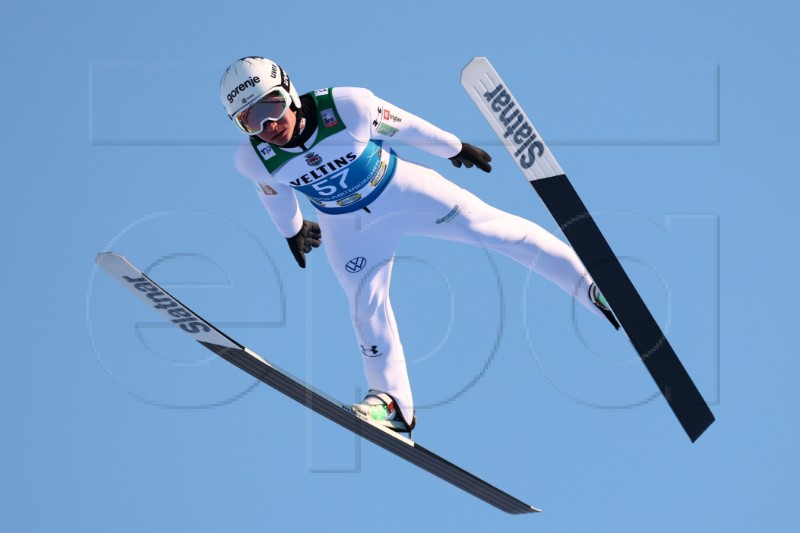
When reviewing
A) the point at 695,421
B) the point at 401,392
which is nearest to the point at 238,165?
the point at 401,392

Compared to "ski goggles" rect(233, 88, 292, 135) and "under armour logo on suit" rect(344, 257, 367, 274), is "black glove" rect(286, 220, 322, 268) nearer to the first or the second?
"under armour logo on suit" rect(344, 257, 367, 274)

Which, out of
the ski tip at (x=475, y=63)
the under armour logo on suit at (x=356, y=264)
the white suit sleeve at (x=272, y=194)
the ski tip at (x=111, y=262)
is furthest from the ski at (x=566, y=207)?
the ski tip at (x=111, y=262)

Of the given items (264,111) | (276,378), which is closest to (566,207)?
(264,111)

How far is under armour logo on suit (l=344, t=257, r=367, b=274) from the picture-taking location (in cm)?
1200

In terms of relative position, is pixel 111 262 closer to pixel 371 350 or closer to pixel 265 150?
pixel 265 150

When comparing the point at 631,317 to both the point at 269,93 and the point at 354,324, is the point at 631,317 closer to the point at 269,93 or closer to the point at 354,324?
the point at 354,324

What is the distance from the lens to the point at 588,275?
1228 centimetres

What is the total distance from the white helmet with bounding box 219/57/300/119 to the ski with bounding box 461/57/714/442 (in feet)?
4.38

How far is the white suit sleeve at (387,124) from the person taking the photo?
11.5m

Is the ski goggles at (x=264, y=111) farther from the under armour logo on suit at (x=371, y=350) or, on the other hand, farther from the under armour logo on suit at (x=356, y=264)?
the under armour logo on suit at (x=371, y=350)

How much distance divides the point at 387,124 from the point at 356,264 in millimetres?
1037

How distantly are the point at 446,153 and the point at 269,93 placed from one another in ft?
4.76

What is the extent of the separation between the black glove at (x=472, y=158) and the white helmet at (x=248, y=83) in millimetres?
1382

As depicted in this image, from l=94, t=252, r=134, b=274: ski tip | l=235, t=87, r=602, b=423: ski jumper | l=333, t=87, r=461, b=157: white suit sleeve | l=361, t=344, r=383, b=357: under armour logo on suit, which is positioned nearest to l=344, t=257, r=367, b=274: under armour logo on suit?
l=235, t=87, r=602, b=423: ski jumper
